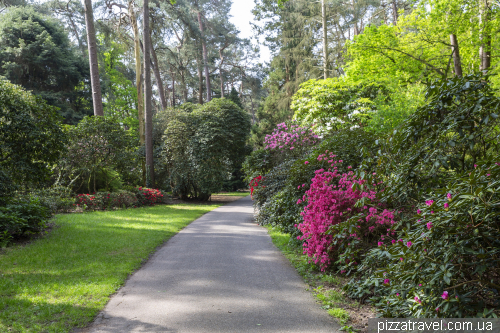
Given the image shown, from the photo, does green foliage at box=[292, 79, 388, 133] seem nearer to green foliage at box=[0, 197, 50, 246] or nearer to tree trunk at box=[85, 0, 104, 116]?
tree trunk at box=[85, 0, 104, 116]

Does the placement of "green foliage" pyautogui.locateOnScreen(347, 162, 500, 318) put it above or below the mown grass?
above

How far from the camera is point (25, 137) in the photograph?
8.46 metres

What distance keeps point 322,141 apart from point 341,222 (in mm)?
3692

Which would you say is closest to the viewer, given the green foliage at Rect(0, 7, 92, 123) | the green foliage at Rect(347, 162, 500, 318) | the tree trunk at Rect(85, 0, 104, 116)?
the green foliage at Rect(347, 162, 500, 318)

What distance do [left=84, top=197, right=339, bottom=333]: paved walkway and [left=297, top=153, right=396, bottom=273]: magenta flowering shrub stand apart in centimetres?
73

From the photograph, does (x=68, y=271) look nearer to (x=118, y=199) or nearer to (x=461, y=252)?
(x=461, y=252)

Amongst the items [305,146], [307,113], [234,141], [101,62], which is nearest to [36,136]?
[305,146]

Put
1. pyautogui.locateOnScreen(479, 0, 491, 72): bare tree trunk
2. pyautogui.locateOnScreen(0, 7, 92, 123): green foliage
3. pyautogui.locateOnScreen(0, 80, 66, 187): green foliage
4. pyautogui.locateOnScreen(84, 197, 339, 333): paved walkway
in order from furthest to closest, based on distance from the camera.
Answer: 1. pyautogui.locateOnScreen(0, 7, 92, 123): green foliage
2. pyautogui.locateOnScreen(479, 0, 491, 72): bare tree trunk
3. pyautogui.locateOnScreen(0, 80, 66, 187): green foliage
4. pyautogui.locateOnScreen(84, 197, 339, 333): paved walkway

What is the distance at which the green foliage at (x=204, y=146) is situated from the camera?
19.5 meters

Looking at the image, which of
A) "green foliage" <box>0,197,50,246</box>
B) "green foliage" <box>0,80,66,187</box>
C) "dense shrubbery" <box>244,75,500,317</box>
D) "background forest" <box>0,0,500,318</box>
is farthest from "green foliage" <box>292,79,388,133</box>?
"green foliage" <box>0,197,50,246</box>

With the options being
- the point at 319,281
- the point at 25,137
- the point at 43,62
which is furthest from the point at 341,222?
the point at 43,62

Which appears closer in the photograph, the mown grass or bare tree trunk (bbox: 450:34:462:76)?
the mown grass

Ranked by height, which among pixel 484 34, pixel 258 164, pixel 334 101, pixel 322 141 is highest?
pixel 484 34

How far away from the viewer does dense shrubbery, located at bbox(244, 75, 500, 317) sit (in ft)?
8.00
